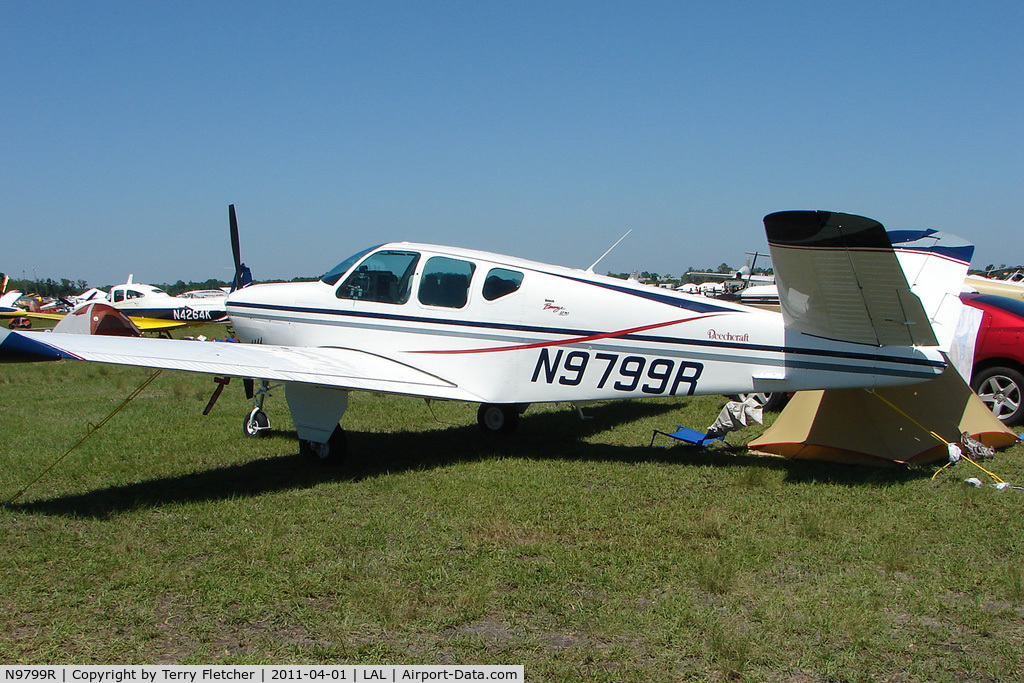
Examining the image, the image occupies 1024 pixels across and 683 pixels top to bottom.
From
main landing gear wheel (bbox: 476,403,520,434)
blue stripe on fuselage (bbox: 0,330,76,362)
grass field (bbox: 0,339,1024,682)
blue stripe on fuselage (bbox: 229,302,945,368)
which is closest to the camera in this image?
grass field (bbox: 0,339,1024,682)

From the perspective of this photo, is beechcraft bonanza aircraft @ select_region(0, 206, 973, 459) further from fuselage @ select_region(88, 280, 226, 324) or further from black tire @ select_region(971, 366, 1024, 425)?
fuselage @ select_region(88, 280, 226, 324)

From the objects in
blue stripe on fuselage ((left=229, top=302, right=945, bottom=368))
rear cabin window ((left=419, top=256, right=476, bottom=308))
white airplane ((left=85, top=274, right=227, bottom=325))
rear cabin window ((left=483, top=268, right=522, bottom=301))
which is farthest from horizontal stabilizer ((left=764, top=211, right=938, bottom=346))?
white airplane ((left=85, top=274, right=227, bottom=325))

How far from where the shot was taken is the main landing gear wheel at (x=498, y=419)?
9.50 m

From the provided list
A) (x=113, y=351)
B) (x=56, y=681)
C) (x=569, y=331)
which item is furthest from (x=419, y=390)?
(x=56, y=681)

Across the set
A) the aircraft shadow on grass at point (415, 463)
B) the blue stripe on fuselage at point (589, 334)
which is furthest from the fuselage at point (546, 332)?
the aircraft shadow on grass at point (415, 463)

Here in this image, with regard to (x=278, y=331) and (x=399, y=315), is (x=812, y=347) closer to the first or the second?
(x=399, y=315)

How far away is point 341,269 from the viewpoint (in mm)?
8688

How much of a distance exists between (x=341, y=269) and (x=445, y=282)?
139cm

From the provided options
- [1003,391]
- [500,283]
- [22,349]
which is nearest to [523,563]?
[500,283]

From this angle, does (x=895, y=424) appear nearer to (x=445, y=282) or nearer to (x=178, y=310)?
(x=445, y=282)

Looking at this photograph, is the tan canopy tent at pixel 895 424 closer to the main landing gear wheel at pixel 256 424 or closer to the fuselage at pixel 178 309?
the main landing gear wheel at pixel 256 424

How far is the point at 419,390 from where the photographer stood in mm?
7652

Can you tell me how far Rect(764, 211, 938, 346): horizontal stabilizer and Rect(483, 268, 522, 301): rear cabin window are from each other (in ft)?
8.77

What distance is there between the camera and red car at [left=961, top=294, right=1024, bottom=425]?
8.84 m
